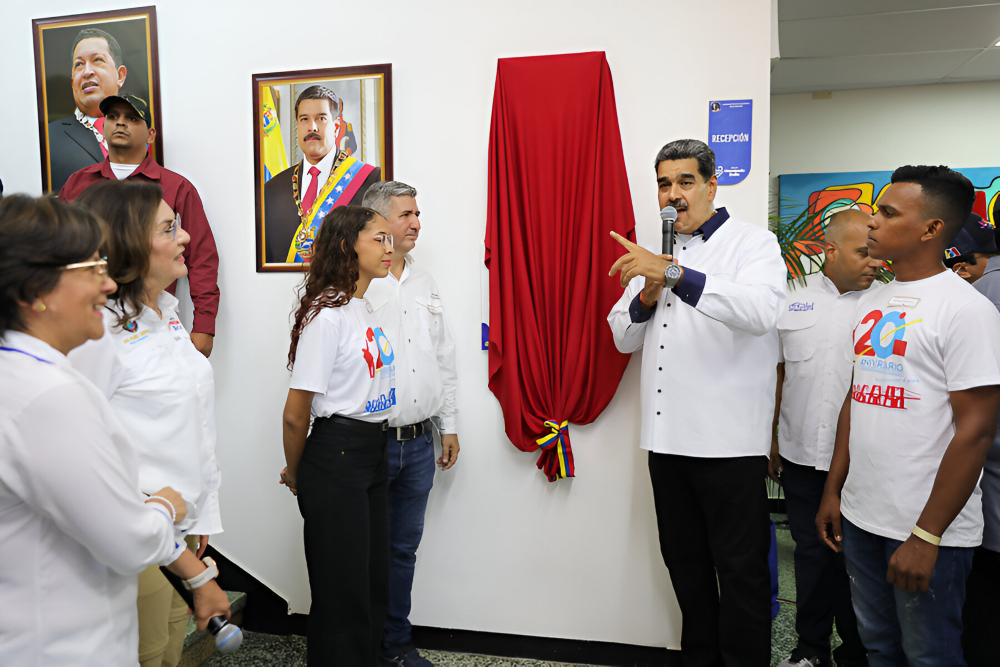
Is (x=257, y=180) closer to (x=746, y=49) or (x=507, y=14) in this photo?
(x=507, y=14)

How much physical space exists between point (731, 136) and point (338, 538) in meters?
2.06

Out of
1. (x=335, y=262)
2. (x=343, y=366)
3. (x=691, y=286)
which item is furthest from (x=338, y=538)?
(x=691, y=286)

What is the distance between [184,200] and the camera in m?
2.72

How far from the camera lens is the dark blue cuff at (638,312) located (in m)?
2.14

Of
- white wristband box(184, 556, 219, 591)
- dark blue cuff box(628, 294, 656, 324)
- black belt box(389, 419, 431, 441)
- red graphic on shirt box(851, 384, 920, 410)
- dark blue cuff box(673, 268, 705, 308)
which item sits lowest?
white wristband box(184, 556, 219, 591)

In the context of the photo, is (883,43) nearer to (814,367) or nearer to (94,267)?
(814,367)

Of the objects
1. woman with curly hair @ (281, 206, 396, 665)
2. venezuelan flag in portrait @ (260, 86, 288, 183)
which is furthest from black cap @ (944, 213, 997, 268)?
venezuelan flag in portrait @ (260, 86, 288, 183)

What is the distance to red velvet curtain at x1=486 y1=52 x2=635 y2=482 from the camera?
2.48 meters

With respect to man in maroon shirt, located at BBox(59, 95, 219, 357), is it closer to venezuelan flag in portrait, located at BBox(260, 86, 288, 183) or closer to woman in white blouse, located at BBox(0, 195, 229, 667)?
venezuelan flag in portrait, located at BBox(260, 86, 288, 183)

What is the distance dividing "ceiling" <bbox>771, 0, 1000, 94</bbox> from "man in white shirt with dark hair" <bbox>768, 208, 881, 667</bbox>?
4.94 ft

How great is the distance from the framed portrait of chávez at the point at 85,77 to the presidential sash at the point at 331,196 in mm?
797

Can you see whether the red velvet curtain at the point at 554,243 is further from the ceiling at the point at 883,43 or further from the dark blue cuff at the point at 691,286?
the ceiling at the point at 883,43

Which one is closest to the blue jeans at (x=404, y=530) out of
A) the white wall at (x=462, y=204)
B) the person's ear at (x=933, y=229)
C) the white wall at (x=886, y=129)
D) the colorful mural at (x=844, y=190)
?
the white wall at (x=462, y=204)

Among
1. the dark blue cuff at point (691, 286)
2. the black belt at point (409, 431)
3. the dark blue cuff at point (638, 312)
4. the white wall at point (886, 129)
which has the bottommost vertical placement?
the black belt at point (409, 431)
